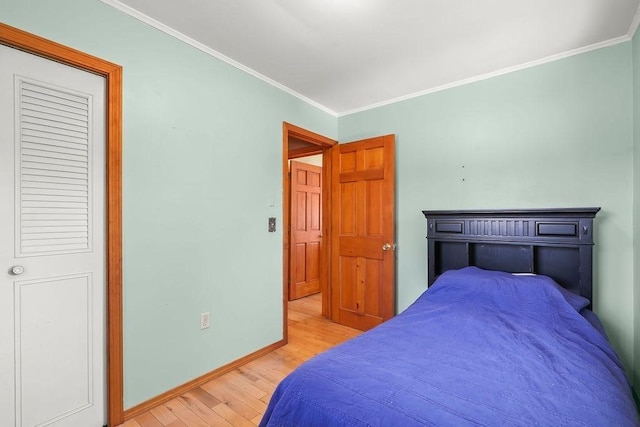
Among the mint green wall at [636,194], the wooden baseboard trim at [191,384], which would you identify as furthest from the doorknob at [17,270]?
the mint green wall at [636,194]

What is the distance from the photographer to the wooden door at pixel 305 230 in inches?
179

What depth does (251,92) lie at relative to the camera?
2.62 m

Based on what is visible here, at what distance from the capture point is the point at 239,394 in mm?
2092

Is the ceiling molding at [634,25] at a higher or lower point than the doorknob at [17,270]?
higher

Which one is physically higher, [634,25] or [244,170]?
[634,25]

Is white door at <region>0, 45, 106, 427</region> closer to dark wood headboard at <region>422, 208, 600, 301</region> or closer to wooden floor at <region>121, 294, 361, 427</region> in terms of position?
wooden floor at <region>121, 294, 361, 427</region>

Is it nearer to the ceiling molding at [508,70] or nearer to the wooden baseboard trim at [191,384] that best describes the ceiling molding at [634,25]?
the ceiling molding at [508,70]

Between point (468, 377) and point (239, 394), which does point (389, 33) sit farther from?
point (239, 394)

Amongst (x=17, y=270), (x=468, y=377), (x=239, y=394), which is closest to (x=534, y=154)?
(x=468, y=377)

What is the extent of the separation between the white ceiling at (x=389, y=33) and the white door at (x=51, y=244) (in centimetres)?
69

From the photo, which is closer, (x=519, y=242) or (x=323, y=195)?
(x=519, y=242)

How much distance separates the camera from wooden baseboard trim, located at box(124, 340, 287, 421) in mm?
1854

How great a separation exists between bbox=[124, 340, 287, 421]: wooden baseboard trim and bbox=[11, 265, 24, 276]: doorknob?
3.32ft

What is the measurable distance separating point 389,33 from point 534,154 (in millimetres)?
1507
